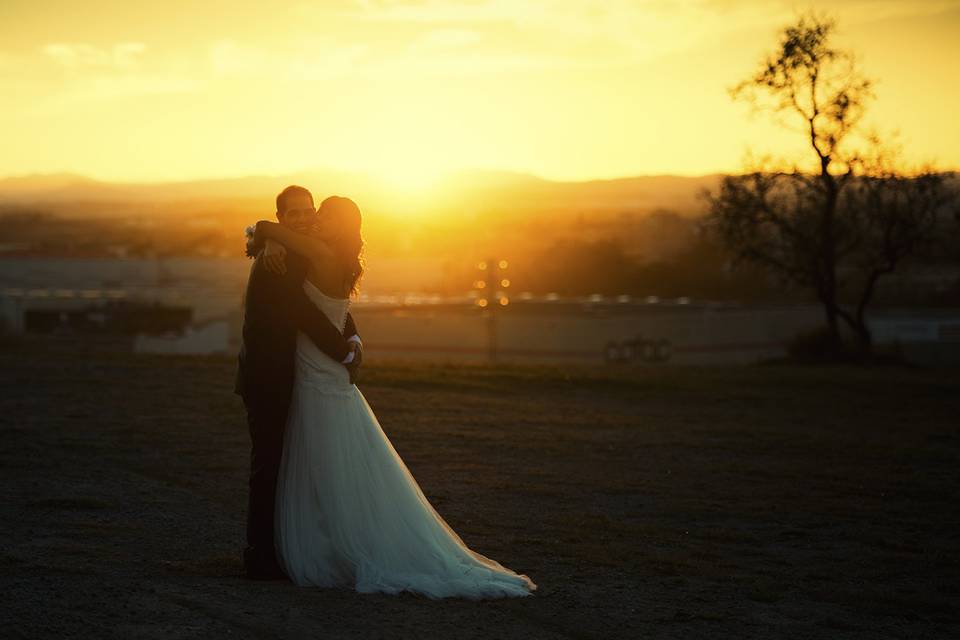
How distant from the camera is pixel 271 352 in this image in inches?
268

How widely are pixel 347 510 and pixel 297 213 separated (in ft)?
5.06

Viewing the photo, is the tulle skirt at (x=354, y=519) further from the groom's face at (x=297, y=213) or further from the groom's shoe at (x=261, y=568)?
the groom's face at (x=297, y=213)

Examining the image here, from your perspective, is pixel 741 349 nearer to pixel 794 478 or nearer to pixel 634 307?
pixel 634 307

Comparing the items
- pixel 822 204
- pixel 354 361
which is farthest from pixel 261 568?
pixel 822 204

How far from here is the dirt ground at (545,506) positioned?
632 cm

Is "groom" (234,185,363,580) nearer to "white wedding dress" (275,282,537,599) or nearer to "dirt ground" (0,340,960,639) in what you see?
"white wedding dress" (275,282,537,599)

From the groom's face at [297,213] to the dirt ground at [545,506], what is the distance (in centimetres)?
182

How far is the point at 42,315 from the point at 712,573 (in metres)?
44.9

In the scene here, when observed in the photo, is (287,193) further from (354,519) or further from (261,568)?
(261,568)

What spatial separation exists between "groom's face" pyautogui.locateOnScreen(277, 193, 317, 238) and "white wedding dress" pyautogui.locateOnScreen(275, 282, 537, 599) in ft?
1.01

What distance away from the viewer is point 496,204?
183125mm

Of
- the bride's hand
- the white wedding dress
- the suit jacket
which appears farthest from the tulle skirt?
the bride's hand

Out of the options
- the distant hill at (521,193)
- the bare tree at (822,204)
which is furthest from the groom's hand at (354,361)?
the distant hill at (521,193)

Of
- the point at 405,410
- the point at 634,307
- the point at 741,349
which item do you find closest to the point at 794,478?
the point at 405,410
